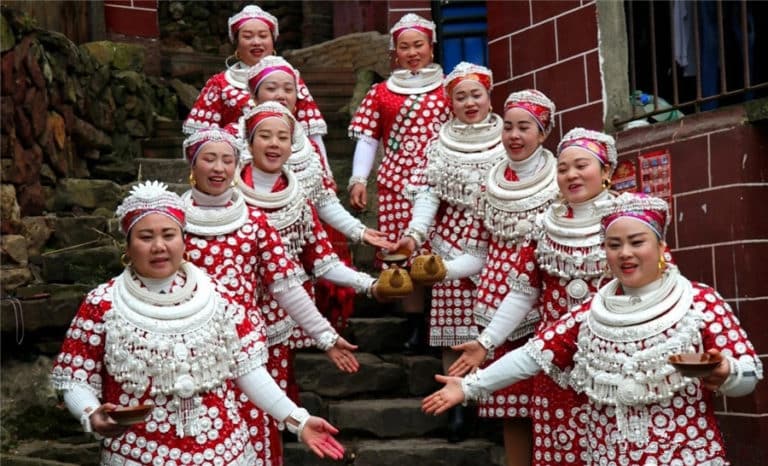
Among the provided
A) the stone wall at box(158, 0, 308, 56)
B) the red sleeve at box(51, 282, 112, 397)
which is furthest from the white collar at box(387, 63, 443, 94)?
the stone wall at box(158, 0, 308, 56)

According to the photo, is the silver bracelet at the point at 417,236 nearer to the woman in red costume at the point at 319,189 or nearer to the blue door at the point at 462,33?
the woman in red costume at the point at 319,189

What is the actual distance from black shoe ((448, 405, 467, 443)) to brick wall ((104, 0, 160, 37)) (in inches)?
214

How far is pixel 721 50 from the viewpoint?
22.6ft

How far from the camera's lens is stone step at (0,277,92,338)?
734 cm

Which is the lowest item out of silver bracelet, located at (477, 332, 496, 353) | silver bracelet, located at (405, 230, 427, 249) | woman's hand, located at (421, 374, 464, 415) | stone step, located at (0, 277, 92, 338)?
woman's hand, located at (421, 374, 464, 415)

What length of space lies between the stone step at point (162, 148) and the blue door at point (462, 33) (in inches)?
87.1

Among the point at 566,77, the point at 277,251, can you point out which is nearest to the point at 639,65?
the point at 566,77

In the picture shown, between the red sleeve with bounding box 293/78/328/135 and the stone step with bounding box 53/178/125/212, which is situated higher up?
the red sleeve with bounding box 293/78/328/135

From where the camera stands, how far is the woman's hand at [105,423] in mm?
4707

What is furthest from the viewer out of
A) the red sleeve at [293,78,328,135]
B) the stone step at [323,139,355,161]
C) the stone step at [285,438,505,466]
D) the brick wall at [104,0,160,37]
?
the brick wall at [104,0,160,37]

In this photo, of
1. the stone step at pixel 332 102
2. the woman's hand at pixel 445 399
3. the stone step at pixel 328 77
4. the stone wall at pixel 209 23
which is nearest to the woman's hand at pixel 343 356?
the woman's hand at pixel 445 399

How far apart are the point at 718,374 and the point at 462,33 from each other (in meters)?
5.57

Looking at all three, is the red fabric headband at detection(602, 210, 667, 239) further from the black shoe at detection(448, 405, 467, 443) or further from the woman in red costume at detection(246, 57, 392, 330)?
the black shoe at detection(448, 405, 467, 443)

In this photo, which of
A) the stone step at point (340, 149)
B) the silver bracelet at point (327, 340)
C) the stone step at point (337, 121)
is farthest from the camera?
the stone step at point (337, 121)
